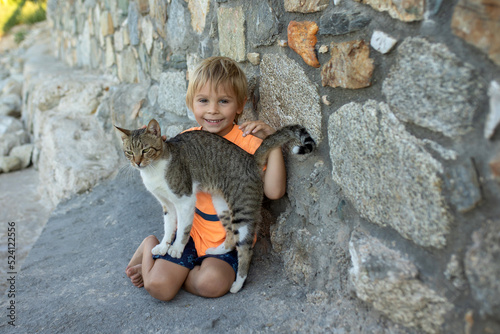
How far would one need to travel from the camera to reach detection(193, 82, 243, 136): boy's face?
2.21 metres

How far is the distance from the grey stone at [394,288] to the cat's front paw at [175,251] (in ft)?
3.51

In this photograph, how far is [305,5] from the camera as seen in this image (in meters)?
1.74

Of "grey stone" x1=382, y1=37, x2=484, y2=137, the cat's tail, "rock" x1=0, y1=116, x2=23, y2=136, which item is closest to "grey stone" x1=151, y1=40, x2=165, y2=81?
the cat's tail

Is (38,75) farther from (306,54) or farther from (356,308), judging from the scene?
(356,308)

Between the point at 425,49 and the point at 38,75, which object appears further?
the point at 38,75

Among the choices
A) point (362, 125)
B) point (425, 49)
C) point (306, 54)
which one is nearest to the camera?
point (425, 49)

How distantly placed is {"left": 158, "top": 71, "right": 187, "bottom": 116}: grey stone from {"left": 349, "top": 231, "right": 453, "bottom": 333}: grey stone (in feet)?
6.65

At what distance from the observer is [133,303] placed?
2.10 m

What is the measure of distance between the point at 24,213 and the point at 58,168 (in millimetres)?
610

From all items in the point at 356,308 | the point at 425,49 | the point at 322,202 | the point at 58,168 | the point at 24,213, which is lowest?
the point at 24,213

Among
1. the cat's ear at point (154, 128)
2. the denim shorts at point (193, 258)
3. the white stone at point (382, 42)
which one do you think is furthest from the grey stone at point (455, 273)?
the cat's ear at point (154, 128)

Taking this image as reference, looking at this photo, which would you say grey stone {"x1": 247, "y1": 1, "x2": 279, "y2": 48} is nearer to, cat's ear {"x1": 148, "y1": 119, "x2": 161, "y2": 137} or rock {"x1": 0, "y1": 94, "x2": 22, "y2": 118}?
cat's ear {"x1": 148, "y1": 119, "x2": 161, "y2": 137}

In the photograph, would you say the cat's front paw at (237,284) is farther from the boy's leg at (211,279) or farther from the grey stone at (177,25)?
the grey stone at (177,25)

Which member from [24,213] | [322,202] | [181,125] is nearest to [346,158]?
[322,202]
